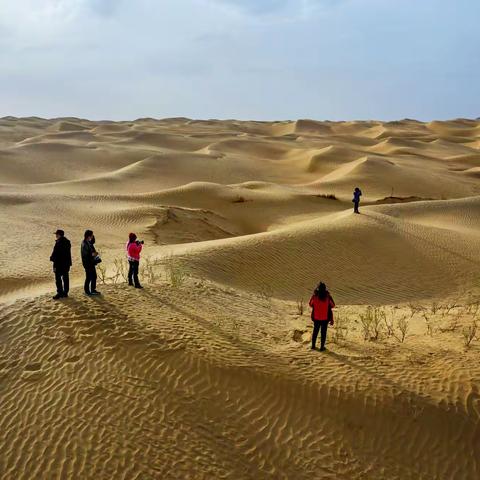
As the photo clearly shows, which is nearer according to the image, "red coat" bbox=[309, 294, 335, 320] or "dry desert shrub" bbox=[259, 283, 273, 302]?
"red coat" bbox=[309, 294, 335, 320]

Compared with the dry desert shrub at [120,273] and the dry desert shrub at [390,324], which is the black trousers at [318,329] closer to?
the dry desert shrub at [390,324]

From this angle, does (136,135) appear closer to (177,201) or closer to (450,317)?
(177,201)

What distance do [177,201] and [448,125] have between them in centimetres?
6862

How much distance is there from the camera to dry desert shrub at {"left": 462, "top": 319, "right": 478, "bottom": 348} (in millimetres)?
8341

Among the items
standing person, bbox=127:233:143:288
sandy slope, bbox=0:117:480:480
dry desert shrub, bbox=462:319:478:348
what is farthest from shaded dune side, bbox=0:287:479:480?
standing person, bbox=127:233:143:288

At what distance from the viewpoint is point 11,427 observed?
611 cm

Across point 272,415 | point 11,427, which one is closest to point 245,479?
point 272,415

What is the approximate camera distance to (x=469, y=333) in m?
8.77

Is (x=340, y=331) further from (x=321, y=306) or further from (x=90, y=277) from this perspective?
(x=90, y=277)

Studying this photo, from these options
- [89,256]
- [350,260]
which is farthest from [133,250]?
[350,260]

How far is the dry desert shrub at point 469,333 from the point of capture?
27.4 feet

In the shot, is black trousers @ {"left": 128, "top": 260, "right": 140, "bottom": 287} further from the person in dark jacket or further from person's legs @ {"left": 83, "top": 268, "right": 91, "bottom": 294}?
the person in dark jacket

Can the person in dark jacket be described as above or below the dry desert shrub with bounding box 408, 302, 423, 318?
above

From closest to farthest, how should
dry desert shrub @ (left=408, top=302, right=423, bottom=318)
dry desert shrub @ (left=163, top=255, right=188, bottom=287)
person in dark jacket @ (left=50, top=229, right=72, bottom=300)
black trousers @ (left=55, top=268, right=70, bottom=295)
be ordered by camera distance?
person in dark jacket @ (left=50, top=229, right=72, bottom=300)
black trousers @ (left=55, top=268, right=70, bottom=295)
dry desert shrub @ (left=163, top=255, right=188, bottom=287)
dry desert shrub @ (left=408, top=302, right=423, bottom=318)
